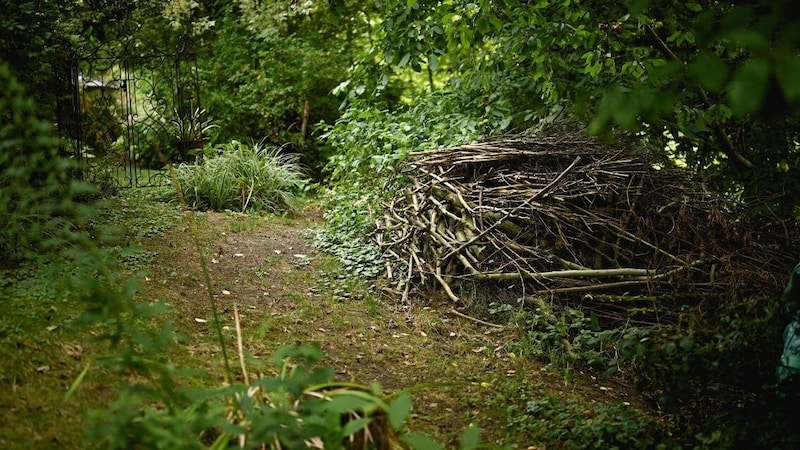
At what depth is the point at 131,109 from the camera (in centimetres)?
945

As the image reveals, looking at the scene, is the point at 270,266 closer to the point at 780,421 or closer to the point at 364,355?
the point at 364,355

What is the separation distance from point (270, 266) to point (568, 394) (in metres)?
2.85

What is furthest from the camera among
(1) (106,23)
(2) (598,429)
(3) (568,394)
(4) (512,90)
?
(1) (106,23)

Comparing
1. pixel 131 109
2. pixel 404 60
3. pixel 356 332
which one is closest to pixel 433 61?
pixel 404 60

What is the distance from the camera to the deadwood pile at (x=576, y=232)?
4617mm

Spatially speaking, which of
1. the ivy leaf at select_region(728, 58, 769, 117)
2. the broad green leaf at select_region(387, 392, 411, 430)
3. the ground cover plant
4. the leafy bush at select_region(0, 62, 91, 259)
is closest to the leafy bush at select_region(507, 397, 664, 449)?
the ground cover plant

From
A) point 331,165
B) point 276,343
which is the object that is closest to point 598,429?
point 276,343

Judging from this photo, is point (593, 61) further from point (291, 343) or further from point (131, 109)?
point (131, 109)

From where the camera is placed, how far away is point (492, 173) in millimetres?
5715

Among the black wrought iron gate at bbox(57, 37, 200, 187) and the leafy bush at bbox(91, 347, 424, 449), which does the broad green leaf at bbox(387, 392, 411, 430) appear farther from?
the black wrought iron gate at bbox(57, 37, 200, 187)

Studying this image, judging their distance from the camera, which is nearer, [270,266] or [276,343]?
[276,343]

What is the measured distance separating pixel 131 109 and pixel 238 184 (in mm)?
2748

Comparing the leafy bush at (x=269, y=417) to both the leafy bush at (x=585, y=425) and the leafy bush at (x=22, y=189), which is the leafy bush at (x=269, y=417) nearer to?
the leafy bush at (x=585, y=425)

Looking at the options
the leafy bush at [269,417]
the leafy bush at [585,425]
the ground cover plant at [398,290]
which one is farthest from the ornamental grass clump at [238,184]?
the leafy bush at [269,417]
